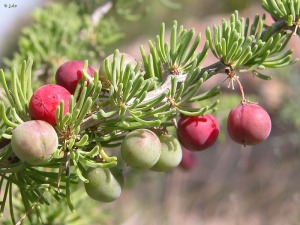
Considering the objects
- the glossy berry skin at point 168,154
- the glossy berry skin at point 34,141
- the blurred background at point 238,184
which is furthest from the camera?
the blurred background at point 238,184

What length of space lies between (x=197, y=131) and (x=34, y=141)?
7.2 inches

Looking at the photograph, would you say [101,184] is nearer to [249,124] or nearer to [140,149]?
[140,149]

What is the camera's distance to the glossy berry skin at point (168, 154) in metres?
0.56

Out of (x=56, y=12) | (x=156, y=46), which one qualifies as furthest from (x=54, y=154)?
(x=56, y=12)

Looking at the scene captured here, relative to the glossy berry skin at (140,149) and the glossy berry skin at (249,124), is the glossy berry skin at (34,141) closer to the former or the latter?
the glossy berry skin at (140,149)

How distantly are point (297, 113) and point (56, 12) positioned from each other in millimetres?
1548

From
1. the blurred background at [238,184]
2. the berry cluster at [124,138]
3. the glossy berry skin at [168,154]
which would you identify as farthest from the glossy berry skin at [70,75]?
the blurred background at [238,184]

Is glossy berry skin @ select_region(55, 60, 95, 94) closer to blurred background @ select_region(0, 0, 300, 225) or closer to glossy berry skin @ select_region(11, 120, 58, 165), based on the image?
glossy berry skin @ select_region(11, 120, 58, 165)

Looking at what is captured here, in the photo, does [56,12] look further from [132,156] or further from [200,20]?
[200,20]

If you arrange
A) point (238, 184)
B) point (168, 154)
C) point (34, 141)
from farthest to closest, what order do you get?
1. point (238, 184)
2. point (168, 154)
3. point (34, 141)

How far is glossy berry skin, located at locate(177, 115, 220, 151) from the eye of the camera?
56 cm

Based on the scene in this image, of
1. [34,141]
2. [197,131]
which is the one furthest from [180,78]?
[34,141]

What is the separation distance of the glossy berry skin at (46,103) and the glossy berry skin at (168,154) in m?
0.12

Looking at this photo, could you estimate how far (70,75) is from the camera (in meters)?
0.55
